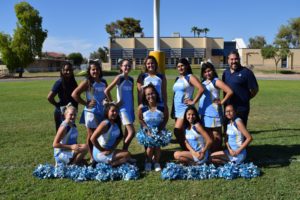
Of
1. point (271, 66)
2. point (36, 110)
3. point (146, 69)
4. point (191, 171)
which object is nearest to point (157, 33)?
A: point (146, 69)

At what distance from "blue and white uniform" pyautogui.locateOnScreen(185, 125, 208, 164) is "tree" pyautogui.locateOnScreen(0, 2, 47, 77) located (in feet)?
160

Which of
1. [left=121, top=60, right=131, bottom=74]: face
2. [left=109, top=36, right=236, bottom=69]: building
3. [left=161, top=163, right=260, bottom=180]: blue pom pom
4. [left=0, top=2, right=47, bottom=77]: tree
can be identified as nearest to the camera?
[left=161, top=163, right=260, bottom=180]: blue pom pom

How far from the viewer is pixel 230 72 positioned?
6.26 metres

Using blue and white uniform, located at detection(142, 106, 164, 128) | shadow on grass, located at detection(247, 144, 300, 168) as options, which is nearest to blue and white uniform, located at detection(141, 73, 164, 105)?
blue and white uniform, located at detection(142, 106, 164, 128)

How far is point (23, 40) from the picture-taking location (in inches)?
2046

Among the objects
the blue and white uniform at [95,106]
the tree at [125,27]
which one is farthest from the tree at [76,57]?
the blue and white uniform at [95,106]

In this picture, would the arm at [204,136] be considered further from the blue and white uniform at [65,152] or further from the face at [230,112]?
the blue and white uniform at [65,152]

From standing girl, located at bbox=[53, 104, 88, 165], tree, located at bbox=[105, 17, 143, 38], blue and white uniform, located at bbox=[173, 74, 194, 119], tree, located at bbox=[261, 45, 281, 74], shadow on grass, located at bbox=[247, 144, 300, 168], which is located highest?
tree, located at bbox=[105, 17, 143, 38]

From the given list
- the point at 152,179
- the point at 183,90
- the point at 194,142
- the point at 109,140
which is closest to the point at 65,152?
the point at 109,140

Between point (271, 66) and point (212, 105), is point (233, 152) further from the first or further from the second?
point (271, 66)

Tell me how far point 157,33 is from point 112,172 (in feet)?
12.0

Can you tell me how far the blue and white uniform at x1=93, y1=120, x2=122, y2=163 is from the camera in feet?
17.8

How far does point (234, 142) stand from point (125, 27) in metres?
85.4

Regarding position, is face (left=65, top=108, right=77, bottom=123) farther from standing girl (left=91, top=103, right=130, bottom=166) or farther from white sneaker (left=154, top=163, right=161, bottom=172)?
white sneaker (left=154, top=163, right=161, bottom=172)
